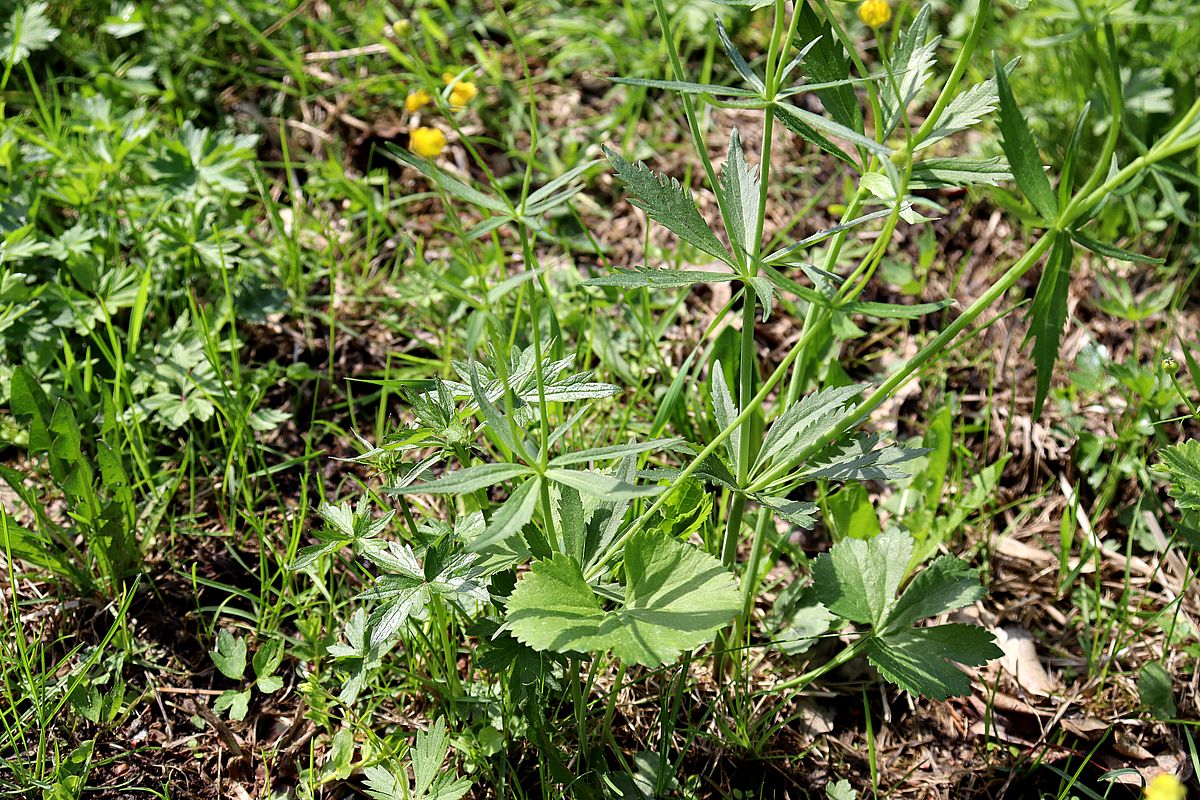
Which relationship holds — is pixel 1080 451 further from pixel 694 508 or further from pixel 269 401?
pixel 269 401

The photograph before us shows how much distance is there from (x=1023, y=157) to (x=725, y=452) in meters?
0.68

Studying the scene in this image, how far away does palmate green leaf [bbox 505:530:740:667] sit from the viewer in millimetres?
1312

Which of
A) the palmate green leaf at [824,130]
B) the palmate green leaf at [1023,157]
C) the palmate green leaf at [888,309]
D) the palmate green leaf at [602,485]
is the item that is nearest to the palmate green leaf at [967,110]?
the palmate green leaf at [824,130]

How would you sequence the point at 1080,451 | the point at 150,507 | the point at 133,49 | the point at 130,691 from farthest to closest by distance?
the point at 133,49
the point at 1080,451
the point at 150,507
the point at 130,691

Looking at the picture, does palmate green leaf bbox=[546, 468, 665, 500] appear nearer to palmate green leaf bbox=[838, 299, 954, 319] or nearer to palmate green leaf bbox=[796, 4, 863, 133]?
palmate green leaf bbox=[838, 299, 954, 319]

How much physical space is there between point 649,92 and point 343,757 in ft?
7.51

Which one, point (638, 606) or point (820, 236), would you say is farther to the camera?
point (638, 606)

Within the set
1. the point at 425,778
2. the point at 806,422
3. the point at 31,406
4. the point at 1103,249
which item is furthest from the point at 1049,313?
the point at 31,406

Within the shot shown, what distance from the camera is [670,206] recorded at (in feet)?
4.84

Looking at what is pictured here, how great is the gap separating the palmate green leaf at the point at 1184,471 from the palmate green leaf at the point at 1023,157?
2.33 feet

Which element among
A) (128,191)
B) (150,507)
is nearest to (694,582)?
(150,507)

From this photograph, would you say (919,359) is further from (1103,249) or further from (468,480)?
(468,480)

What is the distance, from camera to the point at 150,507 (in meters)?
2.14

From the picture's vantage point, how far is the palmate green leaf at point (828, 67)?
5.02 ft
